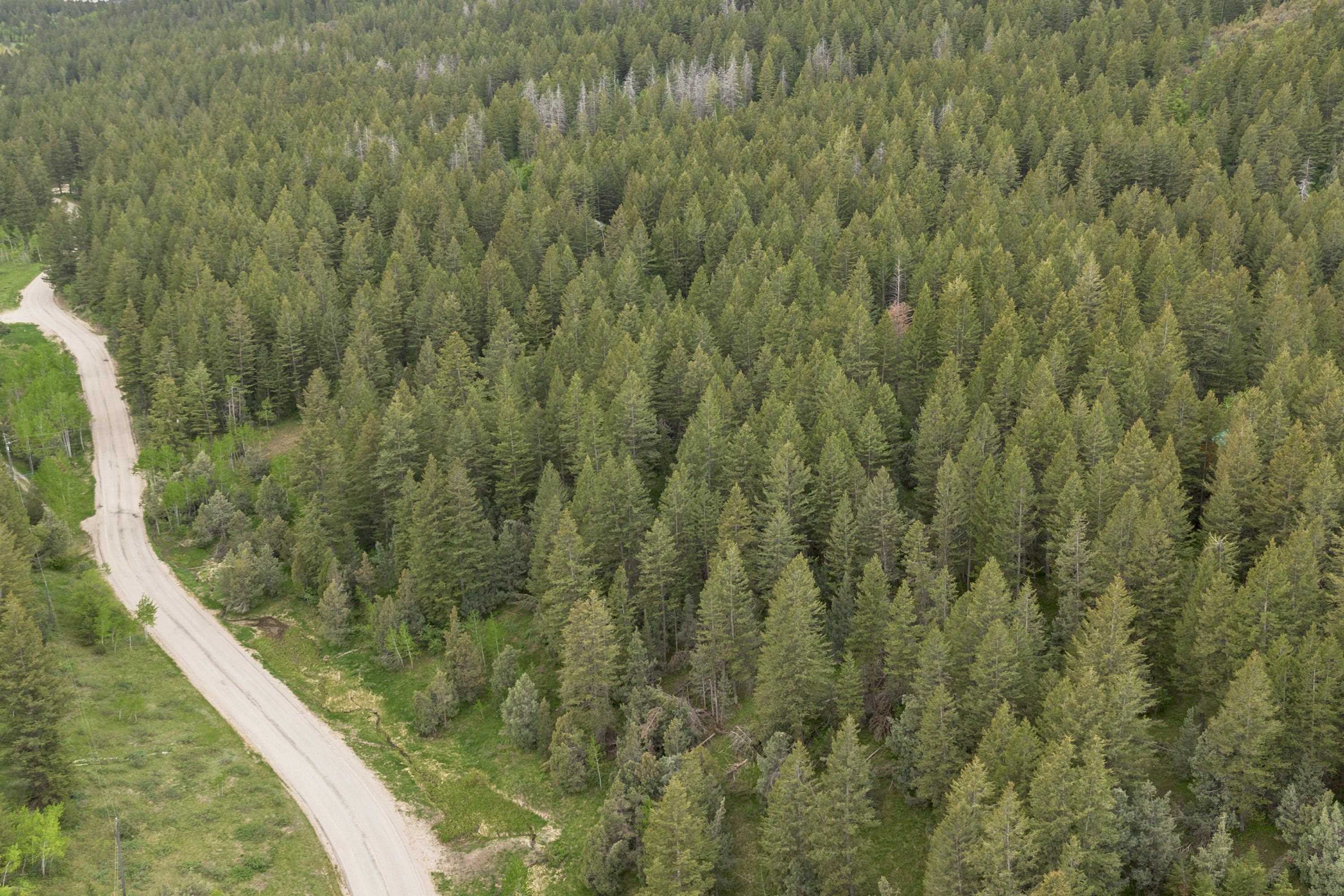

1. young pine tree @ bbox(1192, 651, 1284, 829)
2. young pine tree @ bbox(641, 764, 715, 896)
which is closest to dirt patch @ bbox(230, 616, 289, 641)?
young pine tree @ bbox(641, 764, 715, 896)

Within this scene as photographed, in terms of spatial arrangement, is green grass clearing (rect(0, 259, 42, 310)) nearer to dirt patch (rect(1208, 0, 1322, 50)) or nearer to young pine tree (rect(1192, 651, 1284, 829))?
young pine tree (rect(1192, 651, 1284, 829))

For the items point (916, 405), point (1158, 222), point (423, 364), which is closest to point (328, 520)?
point (423, 364)

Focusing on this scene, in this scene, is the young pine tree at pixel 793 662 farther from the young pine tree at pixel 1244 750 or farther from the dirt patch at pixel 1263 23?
the dirt patch at pixel 1263 23

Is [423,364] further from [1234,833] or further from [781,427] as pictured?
[1234,833]

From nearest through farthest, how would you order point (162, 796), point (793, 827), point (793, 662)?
point (793, 827), point (793, 662), point (162, 796)

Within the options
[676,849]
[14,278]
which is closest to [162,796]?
[676,849]

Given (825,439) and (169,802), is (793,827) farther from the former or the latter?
(169,802)

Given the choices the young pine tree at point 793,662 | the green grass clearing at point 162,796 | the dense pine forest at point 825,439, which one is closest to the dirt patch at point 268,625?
the dense pine forest at point 825,439
